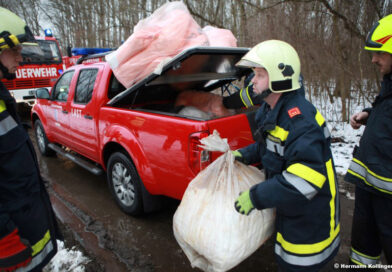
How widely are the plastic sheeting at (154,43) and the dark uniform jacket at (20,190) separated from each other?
143cm

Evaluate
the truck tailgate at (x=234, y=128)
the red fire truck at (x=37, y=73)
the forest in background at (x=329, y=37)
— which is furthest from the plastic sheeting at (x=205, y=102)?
the red fire truck at (x=37, y=73)

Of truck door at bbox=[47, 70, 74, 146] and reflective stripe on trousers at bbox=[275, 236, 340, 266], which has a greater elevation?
truck door at bbox=[47, 70, 74, 146]

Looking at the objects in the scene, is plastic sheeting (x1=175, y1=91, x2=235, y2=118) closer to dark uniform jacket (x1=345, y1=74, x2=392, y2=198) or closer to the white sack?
the white sack

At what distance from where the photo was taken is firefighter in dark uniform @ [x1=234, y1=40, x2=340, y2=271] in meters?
1.34

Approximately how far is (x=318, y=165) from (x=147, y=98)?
8.84ft

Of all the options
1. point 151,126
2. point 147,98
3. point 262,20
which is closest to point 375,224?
point 151,126

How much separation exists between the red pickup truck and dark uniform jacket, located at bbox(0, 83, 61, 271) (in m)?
1.09

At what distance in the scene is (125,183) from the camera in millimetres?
3150

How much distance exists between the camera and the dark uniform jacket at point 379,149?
1694mm

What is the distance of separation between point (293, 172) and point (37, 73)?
10.3 metres

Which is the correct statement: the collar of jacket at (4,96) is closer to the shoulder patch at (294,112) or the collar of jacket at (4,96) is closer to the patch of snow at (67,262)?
the shoulder patch at (294,112)

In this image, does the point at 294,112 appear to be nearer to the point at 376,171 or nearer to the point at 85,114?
the point at 376,171

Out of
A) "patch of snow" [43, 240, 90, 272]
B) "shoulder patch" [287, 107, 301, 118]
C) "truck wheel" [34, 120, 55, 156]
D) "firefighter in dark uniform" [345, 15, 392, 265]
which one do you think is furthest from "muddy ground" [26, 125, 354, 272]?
"shoulder patch" [287, 107, 301, 118]

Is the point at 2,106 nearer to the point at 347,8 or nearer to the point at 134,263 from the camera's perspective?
the point at 134,263
